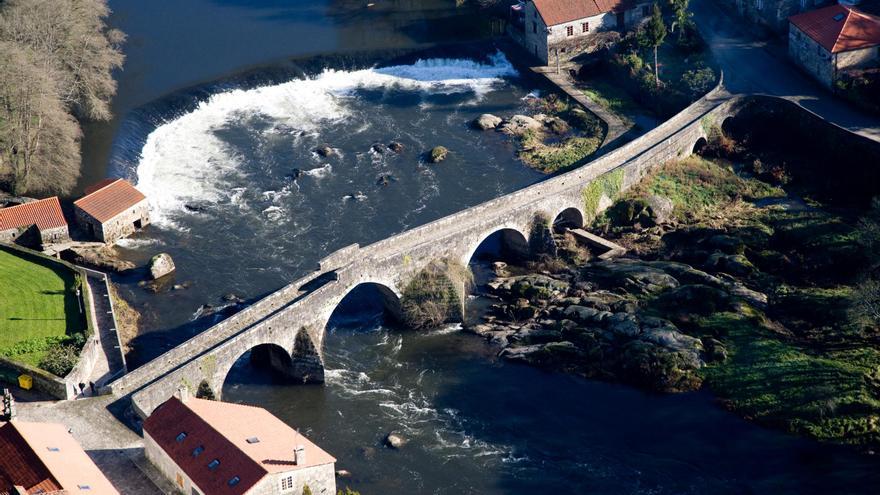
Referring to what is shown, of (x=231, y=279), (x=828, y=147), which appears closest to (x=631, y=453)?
(x=231, y=279)

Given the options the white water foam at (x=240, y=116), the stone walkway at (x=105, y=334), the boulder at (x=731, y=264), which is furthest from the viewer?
the white water foam at (x=240, y=116)

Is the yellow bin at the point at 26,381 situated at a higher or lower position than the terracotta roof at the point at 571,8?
lower

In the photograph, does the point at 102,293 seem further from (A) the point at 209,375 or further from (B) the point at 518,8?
(B) the point at 518,8

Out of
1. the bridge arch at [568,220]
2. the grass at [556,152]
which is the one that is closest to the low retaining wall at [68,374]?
the bridge arch at [568,220]

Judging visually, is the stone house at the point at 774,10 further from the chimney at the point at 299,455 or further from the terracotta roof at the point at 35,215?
the chimney at the point at 299,455

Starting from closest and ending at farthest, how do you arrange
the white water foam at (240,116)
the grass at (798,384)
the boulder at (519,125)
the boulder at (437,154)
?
the grass at (798,384) → the white water foam at (240,116) → the boulder at (437,154) → the boulder at (519,125)

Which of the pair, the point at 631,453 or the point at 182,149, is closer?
the point at 631,453
